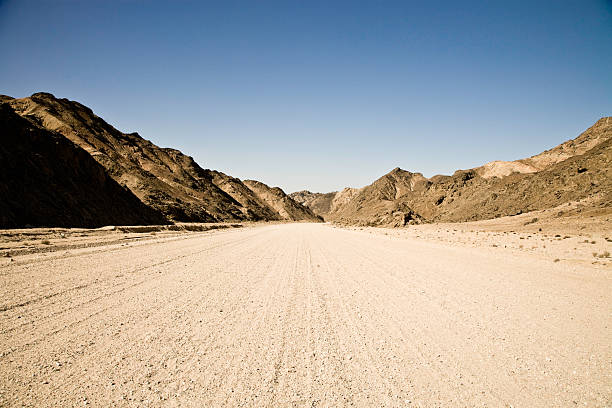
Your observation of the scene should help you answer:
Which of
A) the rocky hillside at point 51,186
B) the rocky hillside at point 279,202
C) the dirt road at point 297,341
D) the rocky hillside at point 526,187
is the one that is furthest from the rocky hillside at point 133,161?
the rocky hillside at point 279,202

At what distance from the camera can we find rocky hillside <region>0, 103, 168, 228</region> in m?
24.8

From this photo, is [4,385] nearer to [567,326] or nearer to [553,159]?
[567,326]

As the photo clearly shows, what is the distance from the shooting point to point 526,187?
53750 mm

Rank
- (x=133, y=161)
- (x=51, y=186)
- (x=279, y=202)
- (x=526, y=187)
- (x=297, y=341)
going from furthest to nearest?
(x=279, y=202), (x=133, y=161), (x=526, y=187), (x=51, y=186), (x=297, y=341)

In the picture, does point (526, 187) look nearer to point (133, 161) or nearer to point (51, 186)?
point (51, 186)

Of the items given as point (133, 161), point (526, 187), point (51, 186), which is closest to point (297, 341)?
point (51, 186)

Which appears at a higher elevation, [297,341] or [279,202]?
[279,202]

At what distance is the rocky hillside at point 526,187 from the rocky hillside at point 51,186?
161ft

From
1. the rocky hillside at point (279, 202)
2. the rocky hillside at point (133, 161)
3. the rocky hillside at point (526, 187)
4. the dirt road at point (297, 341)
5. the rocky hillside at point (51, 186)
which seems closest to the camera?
the dirt road at point (297, 341)

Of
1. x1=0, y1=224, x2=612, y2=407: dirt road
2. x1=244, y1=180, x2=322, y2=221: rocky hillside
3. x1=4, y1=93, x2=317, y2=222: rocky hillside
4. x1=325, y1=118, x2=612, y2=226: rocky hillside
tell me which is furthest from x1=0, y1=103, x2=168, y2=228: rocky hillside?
x1=244, y1=180, x2=322, y2=221: rocky hillside

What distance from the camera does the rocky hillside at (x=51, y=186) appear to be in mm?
24781

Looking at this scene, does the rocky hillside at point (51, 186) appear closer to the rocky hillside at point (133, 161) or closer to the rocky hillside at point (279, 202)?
the rocky hillside at point (133, 161)

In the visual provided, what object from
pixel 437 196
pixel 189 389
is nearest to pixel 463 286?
pixel 189 389

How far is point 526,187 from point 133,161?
82.5m
